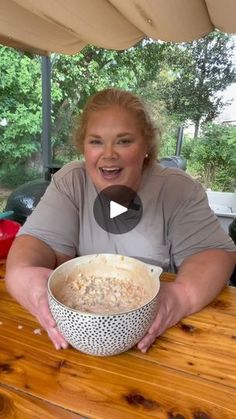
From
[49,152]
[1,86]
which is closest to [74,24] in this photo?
[49,152]

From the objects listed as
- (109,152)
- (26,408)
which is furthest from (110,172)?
(26,408)

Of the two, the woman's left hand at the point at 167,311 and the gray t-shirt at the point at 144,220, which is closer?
the woman's left hand at the point at 167,311

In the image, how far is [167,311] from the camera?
73 centimetres

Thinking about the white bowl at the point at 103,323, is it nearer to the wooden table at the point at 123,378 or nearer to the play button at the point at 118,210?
the wooden table at the point at 123,378

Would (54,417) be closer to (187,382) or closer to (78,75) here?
(187,382)

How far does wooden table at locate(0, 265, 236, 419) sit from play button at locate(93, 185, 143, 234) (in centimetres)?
44

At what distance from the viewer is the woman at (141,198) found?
39.0 inches

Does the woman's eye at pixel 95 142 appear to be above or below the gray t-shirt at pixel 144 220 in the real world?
above

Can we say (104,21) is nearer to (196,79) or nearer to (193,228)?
(193,228)

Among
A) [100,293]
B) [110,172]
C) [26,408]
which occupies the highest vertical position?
[110,172]

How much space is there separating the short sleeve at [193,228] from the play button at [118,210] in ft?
0.41

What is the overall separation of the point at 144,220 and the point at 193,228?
163 mm

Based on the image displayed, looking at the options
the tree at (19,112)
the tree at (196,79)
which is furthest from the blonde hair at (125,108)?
the tree at (19,112)

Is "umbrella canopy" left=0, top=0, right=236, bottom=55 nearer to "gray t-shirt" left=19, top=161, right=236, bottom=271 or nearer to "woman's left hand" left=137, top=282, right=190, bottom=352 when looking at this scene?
"gray t-shirt" left=19, top=161, right=236, bottom=271
